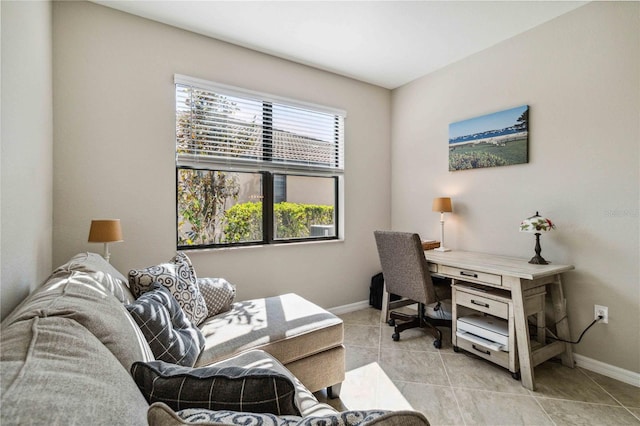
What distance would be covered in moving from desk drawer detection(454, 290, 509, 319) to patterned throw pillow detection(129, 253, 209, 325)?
197cm

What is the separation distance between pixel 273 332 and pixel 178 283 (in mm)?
621

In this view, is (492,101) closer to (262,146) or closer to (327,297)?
(262,146)

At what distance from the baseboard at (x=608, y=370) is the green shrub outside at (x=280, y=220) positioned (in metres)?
2.48

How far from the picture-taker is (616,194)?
216 centimetres

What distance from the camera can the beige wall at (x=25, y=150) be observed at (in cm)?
116

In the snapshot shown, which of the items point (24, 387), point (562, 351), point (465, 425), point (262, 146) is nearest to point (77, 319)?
point (24, 387)

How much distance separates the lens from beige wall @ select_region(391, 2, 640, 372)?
2.12 m

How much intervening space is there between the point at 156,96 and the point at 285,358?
2246 millimetres

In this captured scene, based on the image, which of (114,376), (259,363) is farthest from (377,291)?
(114,376)

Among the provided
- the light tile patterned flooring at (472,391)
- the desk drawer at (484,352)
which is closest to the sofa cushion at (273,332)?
the light tile patterned flooring at (472,391)

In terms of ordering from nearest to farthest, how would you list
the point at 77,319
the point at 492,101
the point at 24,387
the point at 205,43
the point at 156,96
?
the point at 24,387 < the point at 77,319 < the point at 156,96 < the point at 205,43 < the point at 492,101

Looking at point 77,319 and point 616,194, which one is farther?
point 616,194

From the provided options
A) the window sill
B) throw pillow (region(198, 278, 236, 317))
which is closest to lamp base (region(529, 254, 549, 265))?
the window sill

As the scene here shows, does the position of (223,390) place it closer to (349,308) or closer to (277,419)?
(277,419)
